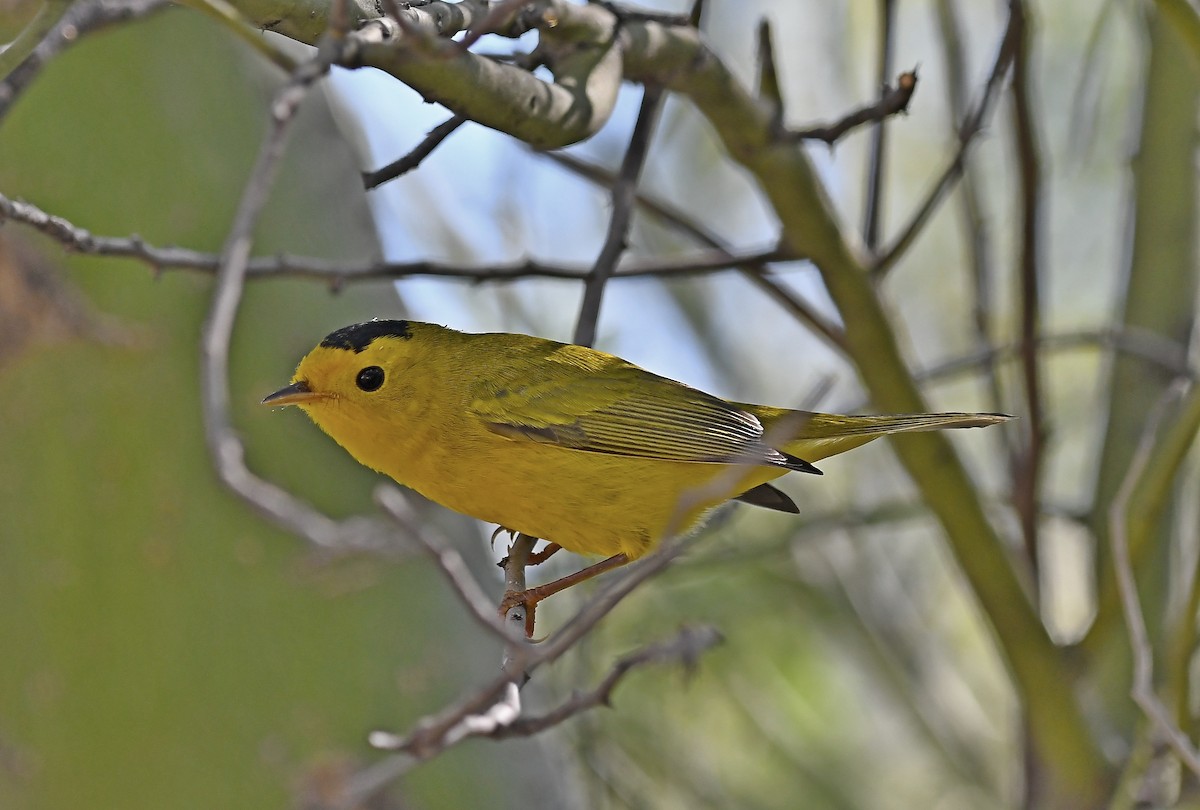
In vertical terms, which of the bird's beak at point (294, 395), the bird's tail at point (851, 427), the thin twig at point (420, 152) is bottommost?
the bird's tail at point (851, 427)

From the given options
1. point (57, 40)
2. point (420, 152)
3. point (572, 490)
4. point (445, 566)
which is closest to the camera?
point (445, 566)

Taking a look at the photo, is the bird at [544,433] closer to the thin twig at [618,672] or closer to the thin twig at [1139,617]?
the thin twig at [1139,617]

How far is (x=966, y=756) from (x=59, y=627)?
3775 mm

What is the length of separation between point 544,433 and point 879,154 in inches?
49.5

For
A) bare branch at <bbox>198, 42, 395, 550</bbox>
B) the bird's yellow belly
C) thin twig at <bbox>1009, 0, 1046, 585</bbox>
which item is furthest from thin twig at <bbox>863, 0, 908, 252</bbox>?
bare branch at <bbox>198, 42, 395, 550</bbox>

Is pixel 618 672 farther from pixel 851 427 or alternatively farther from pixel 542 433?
pixel 851 427

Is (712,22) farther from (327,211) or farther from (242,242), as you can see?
(242,242)

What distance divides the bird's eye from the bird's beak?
3.8 inches

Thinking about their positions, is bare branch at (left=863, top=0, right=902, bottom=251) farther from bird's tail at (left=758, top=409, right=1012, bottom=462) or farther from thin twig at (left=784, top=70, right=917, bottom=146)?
bird's tail at (left=758, top=409, right=1012, bottom=462)

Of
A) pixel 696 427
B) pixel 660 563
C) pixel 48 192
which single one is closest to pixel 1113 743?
pixel 696 427

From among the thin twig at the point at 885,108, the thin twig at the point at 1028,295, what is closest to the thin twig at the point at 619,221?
the thin twig at the point at 885,108

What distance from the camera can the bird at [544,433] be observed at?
113 inches

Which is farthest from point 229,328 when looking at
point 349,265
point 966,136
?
point 966,136

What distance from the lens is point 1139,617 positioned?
108 inches
